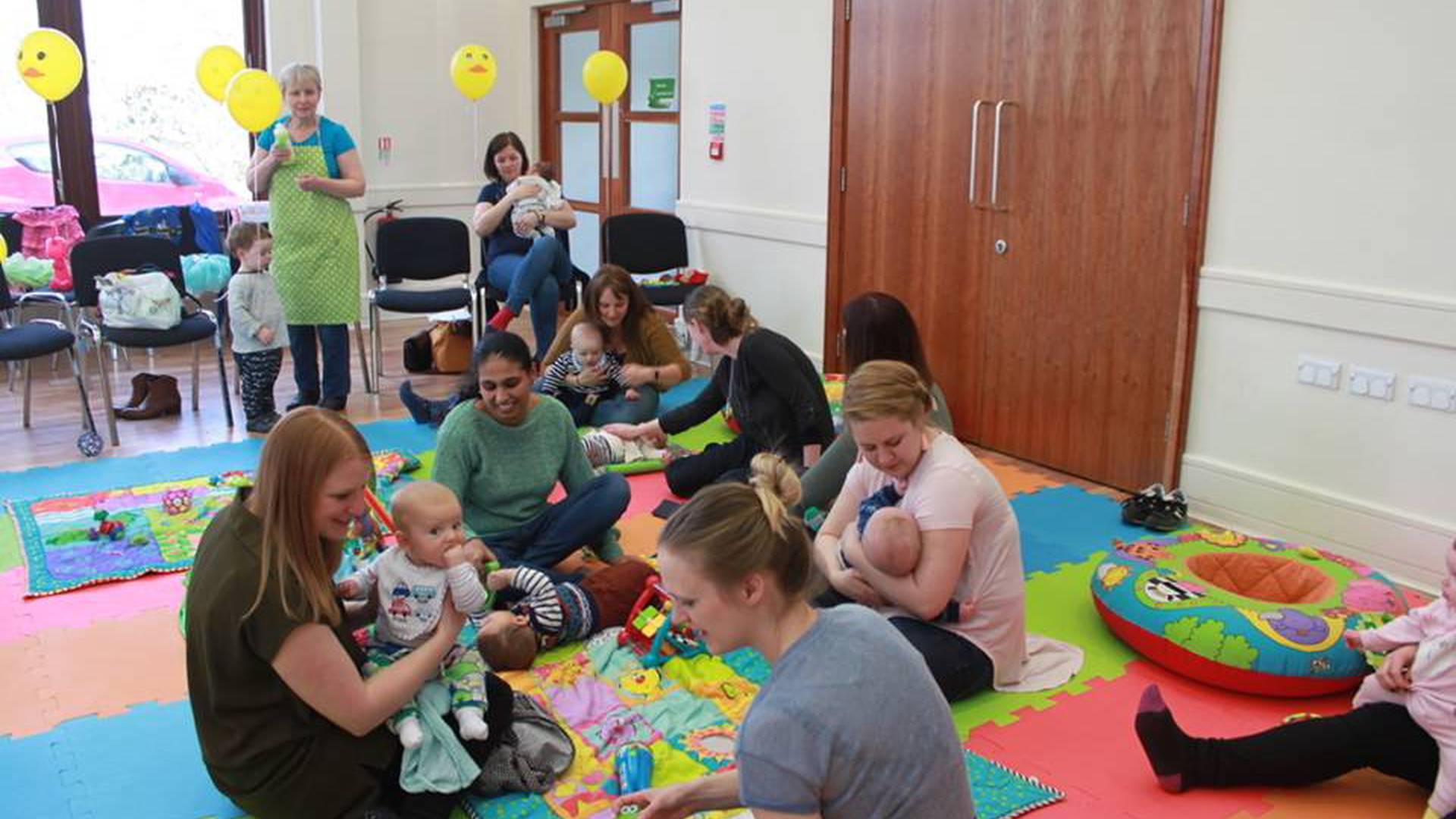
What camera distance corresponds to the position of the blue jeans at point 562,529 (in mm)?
3805

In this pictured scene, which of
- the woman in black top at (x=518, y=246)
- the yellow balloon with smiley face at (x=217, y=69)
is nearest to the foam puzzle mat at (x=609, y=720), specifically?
the woman in black top at (x=518, y=246)

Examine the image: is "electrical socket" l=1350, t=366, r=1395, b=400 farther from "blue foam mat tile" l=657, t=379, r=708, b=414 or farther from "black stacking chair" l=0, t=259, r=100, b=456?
"black stacking chair" l=0, t=259, r=100, b=456

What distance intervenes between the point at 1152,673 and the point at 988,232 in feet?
8.46

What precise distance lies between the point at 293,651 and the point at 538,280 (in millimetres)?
4688

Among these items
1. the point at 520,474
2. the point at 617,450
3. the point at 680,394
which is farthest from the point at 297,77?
the point at 520,474

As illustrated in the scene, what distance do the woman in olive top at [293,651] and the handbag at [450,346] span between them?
4653mm

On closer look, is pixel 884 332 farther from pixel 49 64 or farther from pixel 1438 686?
pixel 49 64

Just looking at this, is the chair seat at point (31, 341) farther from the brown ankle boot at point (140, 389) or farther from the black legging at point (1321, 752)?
the black legging at point (1321, 752)

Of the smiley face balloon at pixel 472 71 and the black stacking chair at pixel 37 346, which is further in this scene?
the smiley face balloon at pixel 472 71

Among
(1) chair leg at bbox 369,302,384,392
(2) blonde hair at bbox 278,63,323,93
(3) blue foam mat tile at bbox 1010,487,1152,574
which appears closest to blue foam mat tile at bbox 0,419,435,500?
(1) chair leg at bbox 369,302,384,392

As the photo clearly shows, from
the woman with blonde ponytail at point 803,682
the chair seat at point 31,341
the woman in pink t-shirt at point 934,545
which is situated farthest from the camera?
the chair seat at point 31,341

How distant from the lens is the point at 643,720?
313cm

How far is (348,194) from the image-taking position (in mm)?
5992

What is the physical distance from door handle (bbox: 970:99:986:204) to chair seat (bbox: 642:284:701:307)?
1.90 m
